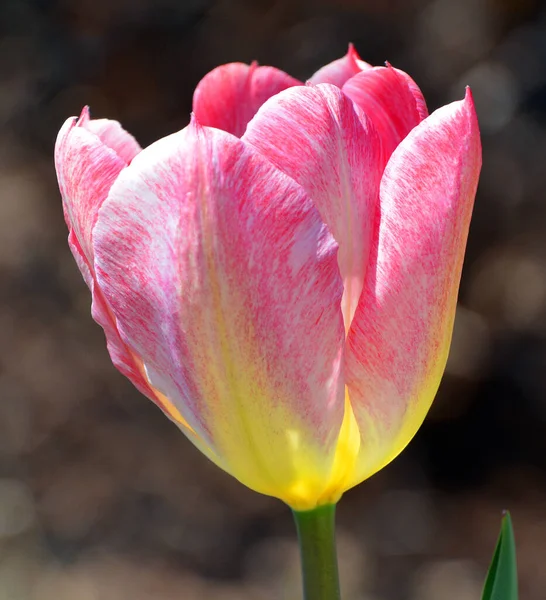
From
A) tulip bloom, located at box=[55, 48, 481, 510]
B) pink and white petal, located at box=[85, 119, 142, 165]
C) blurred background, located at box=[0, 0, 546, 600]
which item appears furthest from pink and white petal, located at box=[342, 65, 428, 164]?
blurred background, located at box=[0, 0, 546, 600]

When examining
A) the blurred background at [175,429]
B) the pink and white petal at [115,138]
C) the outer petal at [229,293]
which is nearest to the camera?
the outer petal at [229,293]

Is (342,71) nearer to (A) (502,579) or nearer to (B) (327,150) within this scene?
(B) (327,150)

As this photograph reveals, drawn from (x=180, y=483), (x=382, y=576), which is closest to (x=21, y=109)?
(x=180, y=483)

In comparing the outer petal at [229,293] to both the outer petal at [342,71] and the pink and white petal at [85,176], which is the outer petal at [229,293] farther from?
the outer petal at [342,71]

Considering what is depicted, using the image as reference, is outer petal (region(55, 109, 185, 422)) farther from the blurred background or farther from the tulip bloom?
the blurred background

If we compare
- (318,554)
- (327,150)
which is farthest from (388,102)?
(318,554)

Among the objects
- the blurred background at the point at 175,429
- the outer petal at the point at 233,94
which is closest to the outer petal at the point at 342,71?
the outer petal at the point at 233,94
